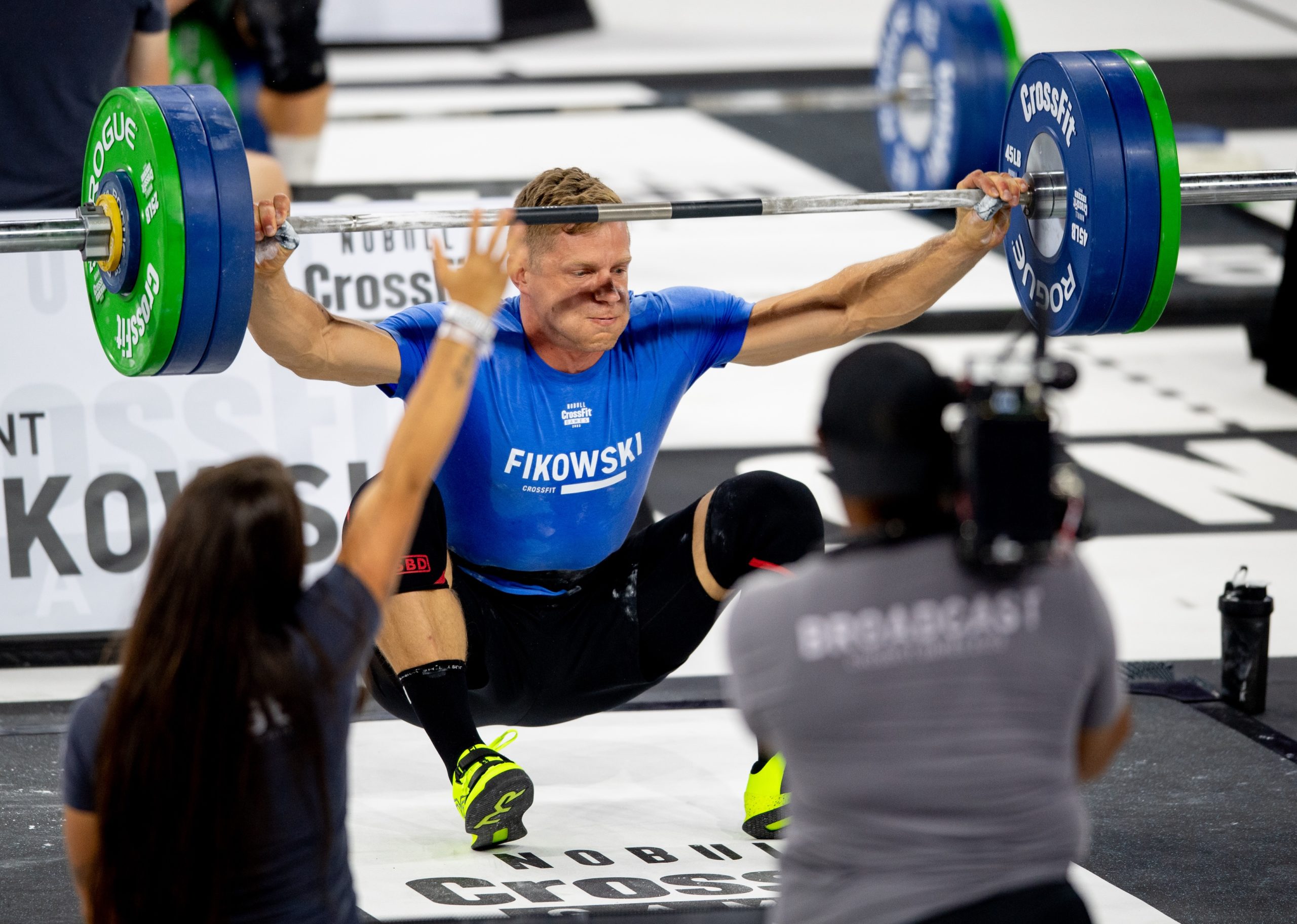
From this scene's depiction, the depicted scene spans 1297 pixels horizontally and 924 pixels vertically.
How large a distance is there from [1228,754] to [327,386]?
2.11 m

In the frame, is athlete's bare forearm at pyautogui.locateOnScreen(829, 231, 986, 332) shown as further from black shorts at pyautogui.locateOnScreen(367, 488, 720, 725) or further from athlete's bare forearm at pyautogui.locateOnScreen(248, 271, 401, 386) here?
athlete's bare forearm at pyautogui.locateOnScreen(248, 271, 401, 386)

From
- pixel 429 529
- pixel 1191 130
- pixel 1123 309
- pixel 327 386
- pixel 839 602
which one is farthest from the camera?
pixel 1191 130

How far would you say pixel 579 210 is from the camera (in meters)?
3.01

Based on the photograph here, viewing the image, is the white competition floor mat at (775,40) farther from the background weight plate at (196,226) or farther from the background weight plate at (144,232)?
the background weight plate at (196,226)

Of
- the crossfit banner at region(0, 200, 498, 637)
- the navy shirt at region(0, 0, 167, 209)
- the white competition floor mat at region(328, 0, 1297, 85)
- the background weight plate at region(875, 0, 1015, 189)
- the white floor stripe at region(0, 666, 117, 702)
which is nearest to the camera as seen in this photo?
the white floor stripe at region(0, 666, 117, 702)

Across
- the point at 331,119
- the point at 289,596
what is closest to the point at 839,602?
the point at 289,596

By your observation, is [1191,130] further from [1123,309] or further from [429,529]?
[429,529]

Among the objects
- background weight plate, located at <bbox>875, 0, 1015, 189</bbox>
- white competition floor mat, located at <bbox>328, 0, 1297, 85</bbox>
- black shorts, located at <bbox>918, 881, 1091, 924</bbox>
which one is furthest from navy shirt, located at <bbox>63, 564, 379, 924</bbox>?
white competition floor mat, located at <bbox>328, 0, 1297, 85</bbox>

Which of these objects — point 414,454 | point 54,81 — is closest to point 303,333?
point 414,454

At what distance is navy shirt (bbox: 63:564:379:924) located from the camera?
6.05 feet

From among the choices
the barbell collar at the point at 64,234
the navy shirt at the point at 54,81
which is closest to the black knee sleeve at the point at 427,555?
the barbell collar at the point at 64,234

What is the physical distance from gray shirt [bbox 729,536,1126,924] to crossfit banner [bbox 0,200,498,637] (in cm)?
249

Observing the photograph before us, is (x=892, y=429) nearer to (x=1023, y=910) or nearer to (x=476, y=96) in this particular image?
(x=1023, y=910)

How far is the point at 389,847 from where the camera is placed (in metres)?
3.12
